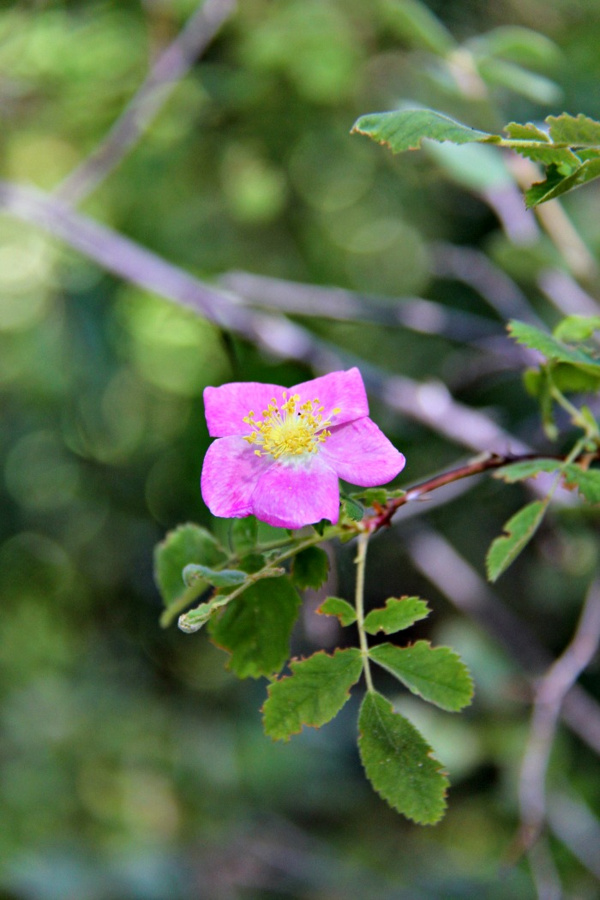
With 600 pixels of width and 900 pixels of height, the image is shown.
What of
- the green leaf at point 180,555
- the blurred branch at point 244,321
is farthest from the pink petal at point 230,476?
the blurred branch at point 244,321

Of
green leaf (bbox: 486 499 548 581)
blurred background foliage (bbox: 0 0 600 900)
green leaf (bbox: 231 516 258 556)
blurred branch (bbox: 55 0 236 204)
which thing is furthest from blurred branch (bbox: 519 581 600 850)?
blurred branch (bbox: 55 0 236 204)

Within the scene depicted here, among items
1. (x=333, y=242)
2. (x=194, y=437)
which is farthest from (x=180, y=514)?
(x=333, y=242)

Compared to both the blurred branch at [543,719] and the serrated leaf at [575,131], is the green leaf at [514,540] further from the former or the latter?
the blurred branch at [543,719]

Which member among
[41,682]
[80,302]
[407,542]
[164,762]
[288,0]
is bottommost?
[41,682]

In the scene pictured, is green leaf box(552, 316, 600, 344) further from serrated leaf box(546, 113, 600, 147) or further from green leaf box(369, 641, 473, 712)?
green leaf box(369, 641, 473, 712)

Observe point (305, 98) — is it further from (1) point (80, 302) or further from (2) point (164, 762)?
(2) point (164, 762)

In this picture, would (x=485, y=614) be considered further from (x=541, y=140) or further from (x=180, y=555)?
(x=541, y=140)

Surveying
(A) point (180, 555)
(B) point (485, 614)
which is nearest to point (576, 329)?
(A) point (180, 555)
